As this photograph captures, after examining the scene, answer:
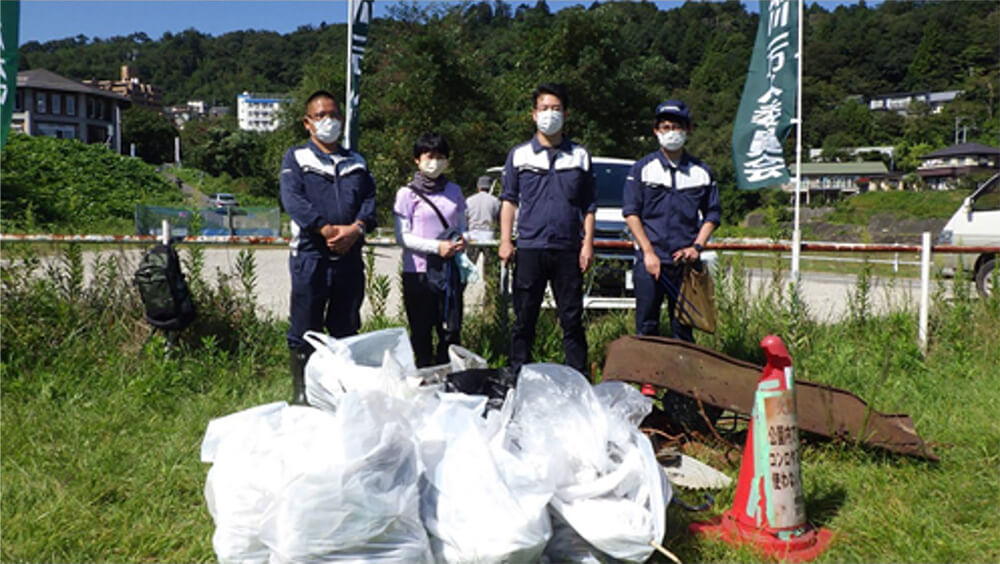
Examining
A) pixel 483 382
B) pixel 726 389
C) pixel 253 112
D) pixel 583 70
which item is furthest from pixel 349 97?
pixel 253 112

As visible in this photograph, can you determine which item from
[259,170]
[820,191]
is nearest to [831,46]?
[820,191]

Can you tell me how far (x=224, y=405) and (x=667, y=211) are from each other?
10.00ft

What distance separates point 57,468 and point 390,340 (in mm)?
1738

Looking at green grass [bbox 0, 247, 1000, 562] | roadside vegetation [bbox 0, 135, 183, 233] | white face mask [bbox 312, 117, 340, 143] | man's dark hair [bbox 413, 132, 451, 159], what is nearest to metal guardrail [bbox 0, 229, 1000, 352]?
green grass [bbox 0, 247, 1000, 562]

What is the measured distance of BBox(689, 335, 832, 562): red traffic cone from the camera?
9.96 feet

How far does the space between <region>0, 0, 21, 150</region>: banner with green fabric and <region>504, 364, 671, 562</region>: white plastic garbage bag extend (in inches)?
157

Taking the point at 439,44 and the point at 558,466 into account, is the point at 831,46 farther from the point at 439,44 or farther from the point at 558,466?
the point at 558,466

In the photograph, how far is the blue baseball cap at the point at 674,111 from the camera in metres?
4.90

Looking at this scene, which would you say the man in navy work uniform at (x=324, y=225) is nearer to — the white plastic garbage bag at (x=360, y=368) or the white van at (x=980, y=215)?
the white plastic garbage bag at (x=360, y=368)

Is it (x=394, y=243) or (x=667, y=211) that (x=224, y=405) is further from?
(x=667, y=211)

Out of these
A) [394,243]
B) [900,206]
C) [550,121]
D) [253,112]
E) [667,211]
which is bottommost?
[394,243]

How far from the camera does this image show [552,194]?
4.75 m

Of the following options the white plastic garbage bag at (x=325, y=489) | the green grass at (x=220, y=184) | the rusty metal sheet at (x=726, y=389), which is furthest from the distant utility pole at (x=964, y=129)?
the white plastic garbage bag at (x=325, y=489)

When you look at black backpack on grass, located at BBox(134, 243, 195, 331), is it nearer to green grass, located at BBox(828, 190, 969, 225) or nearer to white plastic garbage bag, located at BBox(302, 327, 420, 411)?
white plastic garbage bag, located at BBox(302, 327, 420, 411)
